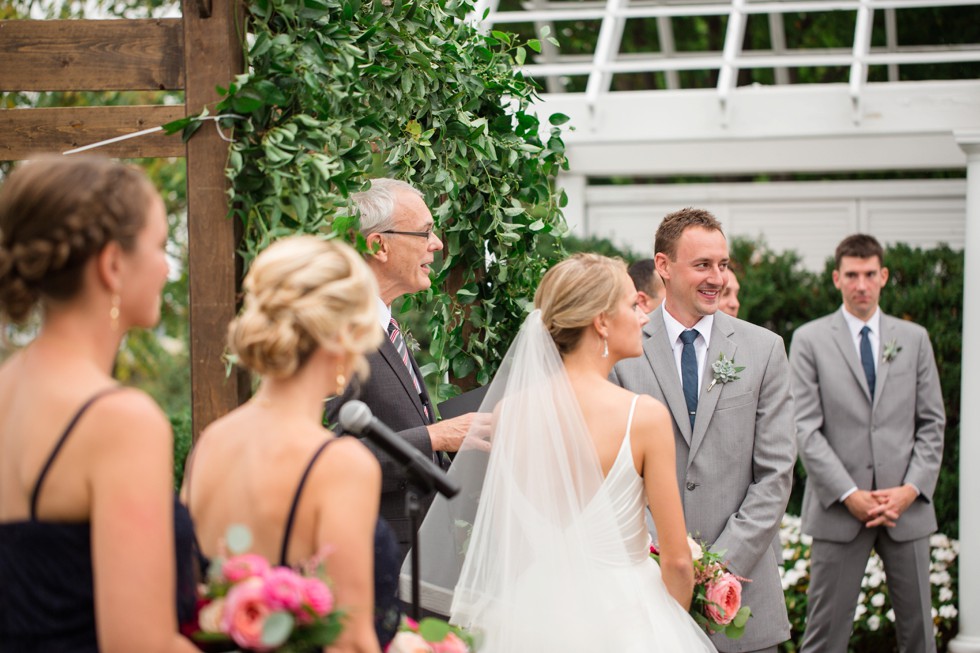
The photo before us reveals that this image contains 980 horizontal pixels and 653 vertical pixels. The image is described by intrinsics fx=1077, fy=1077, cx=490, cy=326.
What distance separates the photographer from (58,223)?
195cm

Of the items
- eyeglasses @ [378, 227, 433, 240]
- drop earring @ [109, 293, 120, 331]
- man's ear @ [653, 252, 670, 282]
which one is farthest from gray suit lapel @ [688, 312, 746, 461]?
drop earring @ [109, 293, 120, 331]

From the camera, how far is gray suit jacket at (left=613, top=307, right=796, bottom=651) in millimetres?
3920

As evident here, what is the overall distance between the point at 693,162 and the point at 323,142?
5837 millimetres

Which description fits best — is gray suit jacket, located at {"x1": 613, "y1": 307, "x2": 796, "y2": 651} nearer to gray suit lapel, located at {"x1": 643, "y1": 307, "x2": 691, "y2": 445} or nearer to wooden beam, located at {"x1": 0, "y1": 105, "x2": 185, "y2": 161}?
gray suit lapel, located at {"x1": 643, "y1": 307, "x2": 691, "y2": 445}

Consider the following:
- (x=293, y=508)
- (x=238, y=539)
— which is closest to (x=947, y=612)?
(x=293, y=508)

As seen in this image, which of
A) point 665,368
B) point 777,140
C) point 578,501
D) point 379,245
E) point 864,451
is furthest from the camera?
point 777,140

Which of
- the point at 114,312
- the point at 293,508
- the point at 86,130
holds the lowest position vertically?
the point at 293,508

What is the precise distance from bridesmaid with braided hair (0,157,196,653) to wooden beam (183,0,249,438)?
1.03m

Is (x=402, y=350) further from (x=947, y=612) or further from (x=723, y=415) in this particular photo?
(x=947, y=612)

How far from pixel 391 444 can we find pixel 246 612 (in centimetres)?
46

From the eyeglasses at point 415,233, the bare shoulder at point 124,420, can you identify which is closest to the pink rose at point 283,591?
the bare shoulder at point 124,420

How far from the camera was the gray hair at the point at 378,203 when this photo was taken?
151 inches

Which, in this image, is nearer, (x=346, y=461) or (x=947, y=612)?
Answer: (x=346, y=461)

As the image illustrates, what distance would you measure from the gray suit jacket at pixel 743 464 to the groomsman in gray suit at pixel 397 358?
917mm
